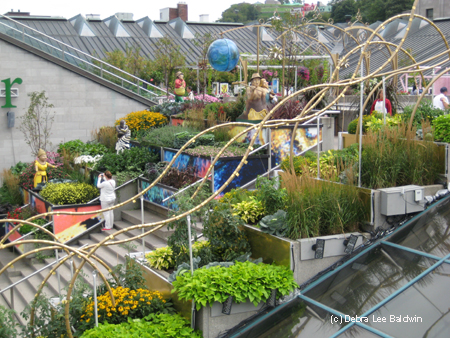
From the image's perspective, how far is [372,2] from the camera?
168ft

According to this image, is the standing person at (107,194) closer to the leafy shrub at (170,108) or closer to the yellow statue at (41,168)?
Result: the yellow statue at (41,168)

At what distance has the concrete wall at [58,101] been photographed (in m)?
17.8

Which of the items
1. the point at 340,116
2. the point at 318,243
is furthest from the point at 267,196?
the point at 340,116

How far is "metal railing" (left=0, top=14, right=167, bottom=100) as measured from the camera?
705 inches

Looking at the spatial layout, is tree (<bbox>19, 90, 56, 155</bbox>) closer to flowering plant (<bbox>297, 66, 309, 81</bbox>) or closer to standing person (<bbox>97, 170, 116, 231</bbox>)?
→ standing person (<bbox>97, 170, 116, 231</bbox>)

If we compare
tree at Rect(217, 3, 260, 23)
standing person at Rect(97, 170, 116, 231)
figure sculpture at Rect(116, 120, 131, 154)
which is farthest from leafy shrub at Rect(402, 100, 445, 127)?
tree at Rect(217, 3, 260, 23)

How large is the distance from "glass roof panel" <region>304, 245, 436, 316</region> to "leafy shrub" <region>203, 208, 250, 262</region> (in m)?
1.21

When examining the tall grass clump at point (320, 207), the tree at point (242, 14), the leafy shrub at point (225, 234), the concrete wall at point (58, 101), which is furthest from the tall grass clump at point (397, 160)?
the tree at point (242, 14)

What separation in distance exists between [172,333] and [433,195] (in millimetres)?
4575

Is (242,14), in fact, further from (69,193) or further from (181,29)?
(69,193)

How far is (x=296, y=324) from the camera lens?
6.12m

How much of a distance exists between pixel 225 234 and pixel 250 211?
652 millimetres

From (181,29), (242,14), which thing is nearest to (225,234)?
(181,29)

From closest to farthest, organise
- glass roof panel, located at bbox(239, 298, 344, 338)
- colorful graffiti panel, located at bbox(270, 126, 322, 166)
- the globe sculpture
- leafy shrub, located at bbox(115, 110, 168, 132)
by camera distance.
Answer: glass roof panel, located at bbox(239, 298, 344, 338)
colorful graffiti panel, located at bbox(270, 126, 322, 166)
the globe sculpture
leafy shrub, located at bbox(115, 110, 168, 132)
